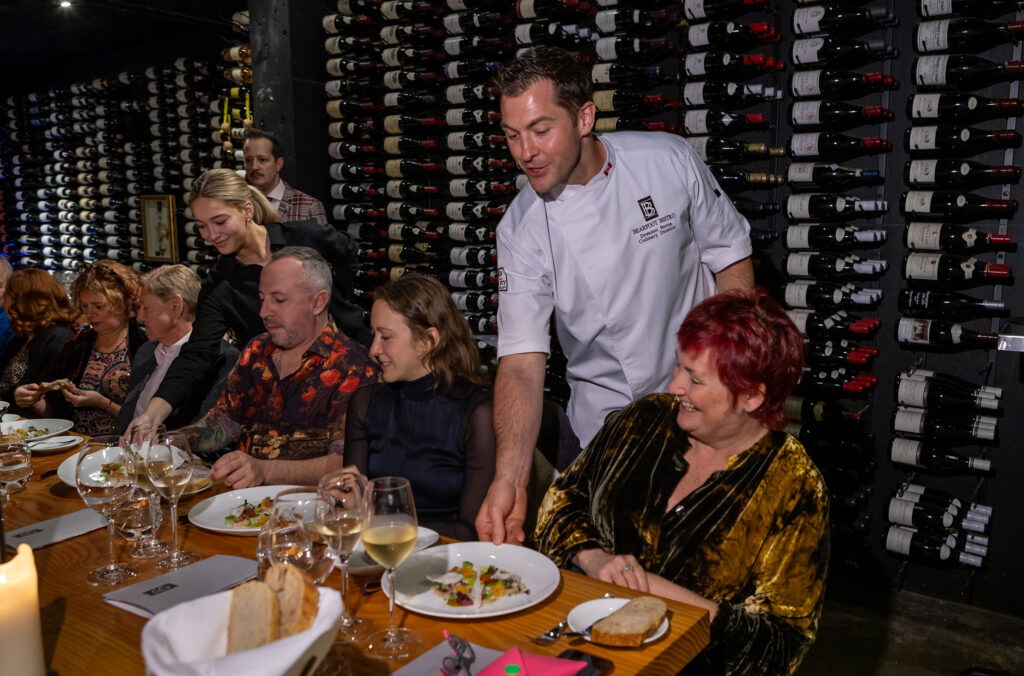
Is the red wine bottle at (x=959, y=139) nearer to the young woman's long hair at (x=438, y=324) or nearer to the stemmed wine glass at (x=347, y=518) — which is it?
the young woman's long hair at (x=438, y=324)

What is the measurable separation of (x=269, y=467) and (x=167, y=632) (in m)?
1.78

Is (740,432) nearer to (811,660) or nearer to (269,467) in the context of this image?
(269,467)

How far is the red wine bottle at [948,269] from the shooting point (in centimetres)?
339

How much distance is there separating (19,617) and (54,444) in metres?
1.78

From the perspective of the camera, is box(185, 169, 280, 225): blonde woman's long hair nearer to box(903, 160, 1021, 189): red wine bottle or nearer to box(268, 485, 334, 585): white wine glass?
box(268, 485, 334, 585): white wine glass

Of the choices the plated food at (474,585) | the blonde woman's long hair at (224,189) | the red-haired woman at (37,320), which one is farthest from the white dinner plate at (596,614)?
the red-haired woman at (37,320)

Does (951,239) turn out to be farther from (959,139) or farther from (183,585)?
(183,585)

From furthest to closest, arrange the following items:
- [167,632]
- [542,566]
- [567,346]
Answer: [567,346] < [542,566] < [167,632]

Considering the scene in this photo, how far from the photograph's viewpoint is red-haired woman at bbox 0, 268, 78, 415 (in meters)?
4.31

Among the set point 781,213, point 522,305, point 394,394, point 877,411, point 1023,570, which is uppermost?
point 781,213

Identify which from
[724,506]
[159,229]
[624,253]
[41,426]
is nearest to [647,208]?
[624,253]

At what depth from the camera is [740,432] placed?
180 centimetres

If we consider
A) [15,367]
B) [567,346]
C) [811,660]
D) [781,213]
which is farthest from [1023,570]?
[15,367]

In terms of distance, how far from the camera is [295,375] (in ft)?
9.42
